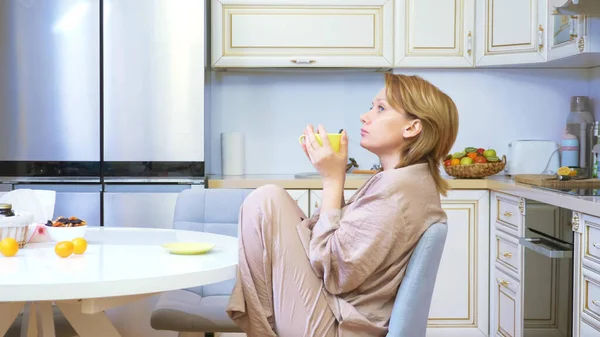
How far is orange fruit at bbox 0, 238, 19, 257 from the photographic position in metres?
1.78

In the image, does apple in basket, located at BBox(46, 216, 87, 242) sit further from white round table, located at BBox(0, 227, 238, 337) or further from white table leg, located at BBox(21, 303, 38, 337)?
white table leg, located at BBox(21, 303, 38, 337)

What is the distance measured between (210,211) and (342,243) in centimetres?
111

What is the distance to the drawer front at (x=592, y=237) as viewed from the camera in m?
2.27

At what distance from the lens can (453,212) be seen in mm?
3492

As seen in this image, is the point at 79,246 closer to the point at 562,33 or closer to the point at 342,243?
the point at 342,243

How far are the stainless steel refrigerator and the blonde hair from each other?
187cm

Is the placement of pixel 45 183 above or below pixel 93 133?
below

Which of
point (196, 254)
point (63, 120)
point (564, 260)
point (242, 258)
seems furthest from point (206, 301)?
point (63, 120)

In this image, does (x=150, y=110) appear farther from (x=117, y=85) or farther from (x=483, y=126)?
(x=483, y=126)

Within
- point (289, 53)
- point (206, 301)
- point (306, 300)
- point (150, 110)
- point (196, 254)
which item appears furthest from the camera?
point (289, 53)

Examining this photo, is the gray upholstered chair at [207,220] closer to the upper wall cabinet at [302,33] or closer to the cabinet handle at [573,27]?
the upper wall cabinet at [302,33]

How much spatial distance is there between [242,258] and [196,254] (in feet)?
0.86

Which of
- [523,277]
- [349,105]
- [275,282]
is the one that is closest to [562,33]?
[523,277]

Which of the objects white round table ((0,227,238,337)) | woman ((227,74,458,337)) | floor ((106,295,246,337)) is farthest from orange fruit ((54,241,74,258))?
floor ((106,295,246,337))
